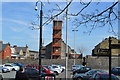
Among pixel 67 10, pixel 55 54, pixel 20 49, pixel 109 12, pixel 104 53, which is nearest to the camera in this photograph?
pixel 109 12

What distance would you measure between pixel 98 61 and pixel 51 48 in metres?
18.5

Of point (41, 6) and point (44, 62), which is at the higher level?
point (41, 6)

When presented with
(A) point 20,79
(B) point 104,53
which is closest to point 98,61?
(A) point 20,79

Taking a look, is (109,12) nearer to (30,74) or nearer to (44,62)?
(30,74)

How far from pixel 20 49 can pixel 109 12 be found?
72.7m

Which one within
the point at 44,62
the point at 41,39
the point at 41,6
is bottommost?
the point at 44,62

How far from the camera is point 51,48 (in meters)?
56.3

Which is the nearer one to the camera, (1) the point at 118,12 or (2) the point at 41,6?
(1) the point at 118,12

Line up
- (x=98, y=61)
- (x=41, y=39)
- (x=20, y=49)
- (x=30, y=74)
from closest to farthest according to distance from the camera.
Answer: (x=41, y=39) → (x=30, y=74) → (x=98, y=61) → (x=20, y=49)

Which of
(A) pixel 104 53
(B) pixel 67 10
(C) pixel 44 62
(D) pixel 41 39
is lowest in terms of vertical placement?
(C) pixel 44 62

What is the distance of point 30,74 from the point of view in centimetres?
1670

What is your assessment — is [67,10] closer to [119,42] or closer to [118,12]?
[118,12]

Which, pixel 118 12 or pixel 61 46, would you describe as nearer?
pixel 118 12

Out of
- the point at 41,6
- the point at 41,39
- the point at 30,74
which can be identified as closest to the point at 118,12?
the point at 41,6
